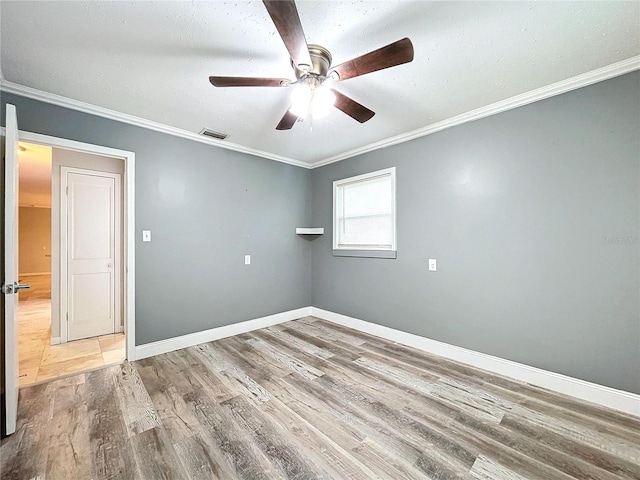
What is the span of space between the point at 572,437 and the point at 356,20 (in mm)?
2954

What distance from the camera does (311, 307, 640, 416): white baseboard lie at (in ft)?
6.49

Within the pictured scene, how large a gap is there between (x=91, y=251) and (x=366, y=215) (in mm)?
3809

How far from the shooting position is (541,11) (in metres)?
1.52

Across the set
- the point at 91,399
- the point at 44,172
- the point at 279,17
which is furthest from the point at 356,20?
the point at 44,172

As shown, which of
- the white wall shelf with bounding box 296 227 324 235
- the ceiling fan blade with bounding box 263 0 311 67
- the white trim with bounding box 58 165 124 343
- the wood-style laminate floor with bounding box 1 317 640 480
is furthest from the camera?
the white wall shelf with bounding box 296 227 324 235

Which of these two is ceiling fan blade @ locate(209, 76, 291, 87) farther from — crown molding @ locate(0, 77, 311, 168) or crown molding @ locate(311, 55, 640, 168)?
crown molding @ locate(311, 55, 640, 168)

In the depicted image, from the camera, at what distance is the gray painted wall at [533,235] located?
78.8 inches

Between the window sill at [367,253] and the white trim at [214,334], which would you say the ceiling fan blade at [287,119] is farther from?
the white trim at [214,334]

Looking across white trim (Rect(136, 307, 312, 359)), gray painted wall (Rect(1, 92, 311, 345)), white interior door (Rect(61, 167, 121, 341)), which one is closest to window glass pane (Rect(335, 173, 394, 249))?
gray painted wall (Rect(1, 92, 311, 345))

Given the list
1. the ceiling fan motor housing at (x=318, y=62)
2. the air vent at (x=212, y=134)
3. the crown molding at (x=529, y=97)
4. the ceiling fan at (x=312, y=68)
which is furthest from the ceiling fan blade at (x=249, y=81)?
the crown molding at (x=529, y=97)

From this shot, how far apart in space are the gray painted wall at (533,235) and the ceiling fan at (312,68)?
140 centimetres

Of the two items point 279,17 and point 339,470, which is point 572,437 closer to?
point 339,470

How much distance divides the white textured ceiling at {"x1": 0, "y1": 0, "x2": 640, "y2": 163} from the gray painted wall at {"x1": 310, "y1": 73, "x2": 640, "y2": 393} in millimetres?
395

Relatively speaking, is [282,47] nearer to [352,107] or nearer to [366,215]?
[352,107]
